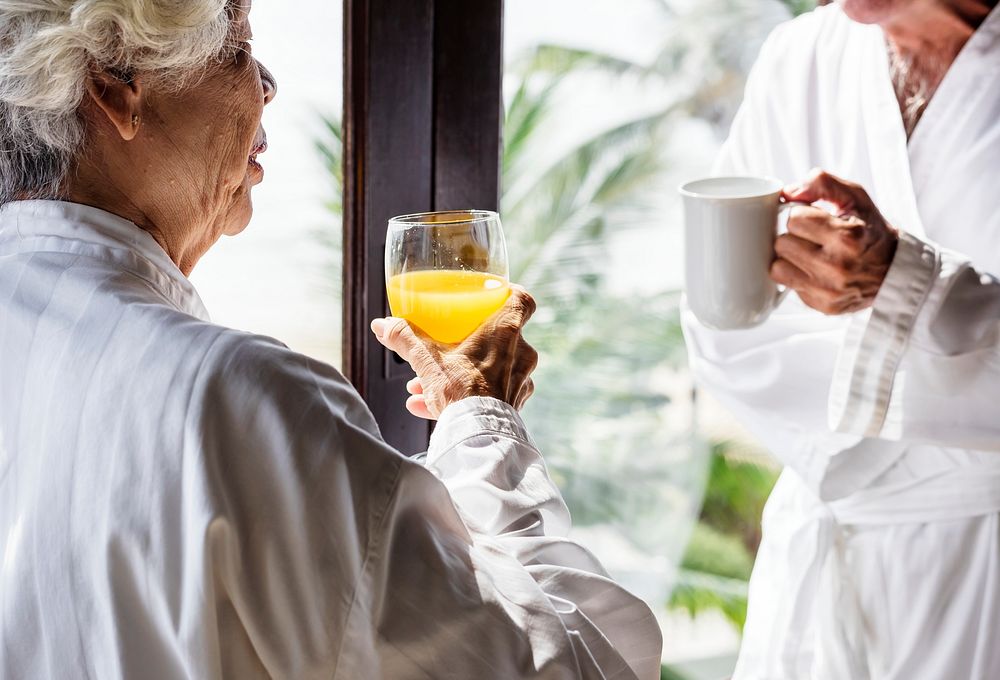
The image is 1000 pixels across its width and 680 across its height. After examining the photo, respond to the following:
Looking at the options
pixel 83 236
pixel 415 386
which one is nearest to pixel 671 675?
pixel 415 386

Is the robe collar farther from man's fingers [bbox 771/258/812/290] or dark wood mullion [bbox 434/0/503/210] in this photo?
dark wood mullion [bbox 434/0/503/210]

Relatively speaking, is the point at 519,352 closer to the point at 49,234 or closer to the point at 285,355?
the point at 285,355

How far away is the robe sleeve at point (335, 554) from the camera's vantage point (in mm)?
816

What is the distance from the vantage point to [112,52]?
93cm

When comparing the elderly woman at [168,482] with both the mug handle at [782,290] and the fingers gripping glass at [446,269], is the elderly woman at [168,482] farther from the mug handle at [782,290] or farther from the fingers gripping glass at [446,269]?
the mug handle at [782,290]

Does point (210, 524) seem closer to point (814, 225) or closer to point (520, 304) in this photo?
point (520, 304)

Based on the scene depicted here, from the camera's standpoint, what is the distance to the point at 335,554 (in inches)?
32.2

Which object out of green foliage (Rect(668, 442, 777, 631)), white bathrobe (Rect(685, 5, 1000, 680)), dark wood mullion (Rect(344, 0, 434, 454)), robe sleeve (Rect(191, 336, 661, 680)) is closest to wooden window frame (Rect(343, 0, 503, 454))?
dark wood mullion (Rect(344, 0, 434, 454))

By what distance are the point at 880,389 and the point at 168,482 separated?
0.88 meters

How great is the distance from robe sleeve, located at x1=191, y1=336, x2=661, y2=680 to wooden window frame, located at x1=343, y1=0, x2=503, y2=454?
84 centimetres

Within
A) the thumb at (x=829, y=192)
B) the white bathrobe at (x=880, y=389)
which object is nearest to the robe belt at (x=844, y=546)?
the white bathrobe at (x=880, y=389)

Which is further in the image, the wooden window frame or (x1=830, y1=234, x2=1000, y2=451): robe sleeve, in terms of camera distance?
the wooden window frame

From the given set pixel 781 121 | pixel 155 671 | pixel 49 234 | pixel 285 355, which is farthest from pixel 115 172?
pixel 781 121

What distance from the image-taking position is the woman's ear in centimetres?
94
